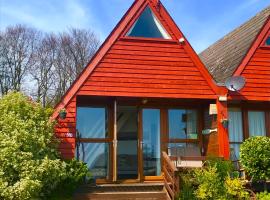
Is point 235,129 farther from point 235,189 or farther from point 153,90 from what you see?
point 235,189

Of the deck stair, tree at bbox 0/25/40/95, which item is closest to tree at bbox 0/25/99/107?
tree at bbox 0/25/40/95

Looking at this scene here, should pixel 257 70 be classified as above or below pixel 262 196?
above

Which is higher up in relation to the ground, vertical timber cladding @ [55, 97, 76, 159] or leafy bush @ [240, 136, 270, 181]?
vertical timber cladding @ [55, 97, 76, 159]

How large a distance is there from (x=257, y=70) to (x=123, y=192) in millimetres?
6158

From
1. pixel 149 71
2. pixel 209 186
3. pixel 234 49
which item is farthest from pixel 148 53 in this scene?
pixel 209 186

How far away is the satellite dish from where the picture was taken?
1387 cm

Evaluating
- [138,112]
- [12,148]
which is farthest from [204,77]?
[12,148]

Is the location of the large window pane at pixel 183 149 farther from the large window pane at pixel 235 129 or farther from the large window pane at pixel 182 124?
the large window pane at pixel 235 129

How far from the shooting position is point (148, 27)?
14.3 meters

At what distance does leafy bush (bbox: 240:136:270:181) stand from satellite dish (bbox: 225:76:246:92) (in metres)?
1.94

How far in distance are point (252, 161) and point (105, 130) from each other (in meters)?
4.56

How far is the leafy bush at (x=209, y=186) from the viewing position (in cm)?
1130

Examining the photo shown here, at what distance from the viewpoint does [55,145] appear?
12.2 m

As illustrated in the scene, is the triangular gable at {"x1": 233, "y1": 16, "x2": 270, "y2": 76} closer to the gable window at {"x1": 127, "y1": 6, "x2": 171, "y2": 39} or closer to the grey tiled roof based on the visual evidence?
the grey tiled roof
